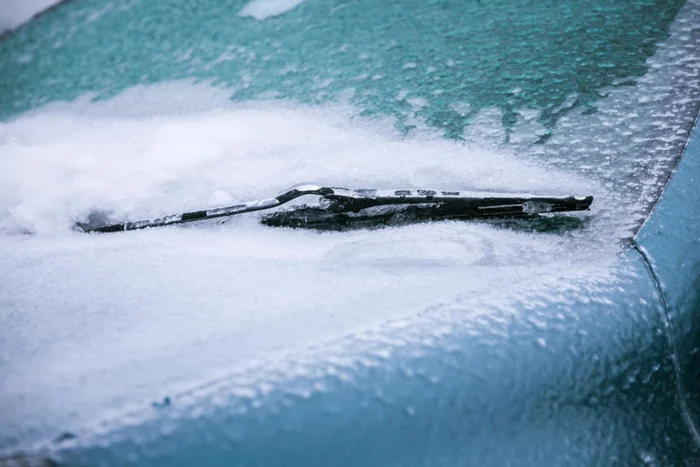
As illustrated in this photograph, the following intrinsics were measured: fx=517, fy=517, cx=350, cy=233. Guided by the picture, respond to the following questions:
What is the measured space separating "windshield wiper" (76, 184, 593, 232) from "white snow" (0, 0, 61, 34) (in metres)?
2.94

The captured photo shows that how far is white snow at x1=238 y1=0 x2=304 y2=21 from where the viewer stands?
229cm

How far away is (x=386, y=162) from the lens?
141cm

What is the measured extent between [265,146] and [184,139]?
29 centimetres

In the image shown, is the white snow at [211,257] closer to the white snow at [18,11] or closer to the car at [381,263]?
the car at [381,263]

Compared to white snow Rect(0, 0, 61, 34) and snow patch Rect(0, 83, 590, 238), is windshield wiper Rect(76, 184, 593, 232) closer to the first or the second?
snow patch Rect(0, 83, 590, 238)

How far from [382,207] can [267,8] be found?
5.07 feet

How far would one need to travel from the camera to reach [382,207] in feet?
4.00

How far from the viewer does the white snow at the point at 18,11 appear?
3.36m

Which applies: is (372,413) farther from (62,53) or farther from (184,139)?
(62,53)

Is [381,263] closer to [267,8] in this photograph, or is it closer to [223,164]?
[223,164]

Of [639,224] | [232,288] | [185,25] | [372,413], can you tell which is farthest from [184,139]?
[639,224]

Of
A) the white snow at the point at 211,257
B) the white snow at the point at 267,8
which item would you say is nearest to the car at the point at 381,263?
the white snow at the point at 211,257

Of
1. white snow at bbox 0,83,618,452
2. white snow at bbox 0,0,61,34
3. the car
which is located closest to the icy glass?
the car

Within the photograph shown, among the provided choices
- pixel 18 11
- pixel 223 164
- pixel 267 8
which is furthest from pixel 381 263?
pixel 18 11
